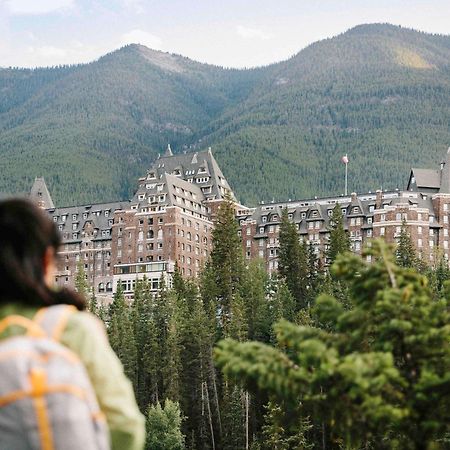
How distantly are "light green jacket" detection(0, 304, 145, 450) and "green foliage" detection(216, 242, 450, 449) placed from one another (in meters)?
6.53

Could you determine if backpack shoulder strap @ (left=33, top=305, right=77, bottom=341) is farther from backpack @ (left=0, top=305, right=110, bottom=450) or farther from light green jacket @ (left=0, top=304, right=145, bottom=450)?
backpack @ (left=0, top=305, right=110, bottom=450)

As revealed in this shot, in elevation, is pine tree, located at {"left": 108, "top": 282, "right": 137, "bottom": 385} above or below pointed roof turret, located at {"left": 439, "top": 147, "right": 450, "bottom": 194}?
below

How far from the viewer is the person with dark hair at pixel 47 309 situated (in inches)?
248

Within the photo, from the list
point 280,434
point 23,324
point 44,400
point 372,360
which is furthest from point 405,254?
point 44,400

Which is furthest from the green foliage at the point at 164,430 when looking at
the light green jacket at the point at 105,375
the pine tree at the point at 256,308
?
the light green jacket at the point at 105,375

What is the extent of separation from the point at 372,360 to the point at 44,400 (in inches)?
292

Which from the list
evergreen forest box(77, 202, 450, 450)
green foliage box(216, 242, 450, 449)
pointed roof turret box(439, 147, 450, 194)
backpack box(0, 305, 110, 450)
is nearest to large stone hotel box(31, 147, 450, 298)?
pointed roof turret box(439, 147, 450, 194)

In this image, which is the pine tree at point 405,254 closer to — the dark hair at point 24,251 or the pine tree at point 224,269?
the pine tree at point 224,269

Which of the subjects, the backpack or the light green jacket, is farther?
the light green jacket

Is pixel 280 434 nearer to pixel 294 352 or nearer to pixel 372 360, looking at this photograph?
pixel 294 352

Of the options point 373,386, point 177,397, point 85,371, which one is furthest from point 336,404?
point 177,397

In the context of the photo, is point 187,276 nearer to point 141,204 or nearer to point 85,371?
point 141,204

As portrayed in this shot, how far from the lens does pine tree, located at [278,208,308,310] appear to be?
366 ft

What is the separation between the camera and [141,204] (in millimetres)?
149250
